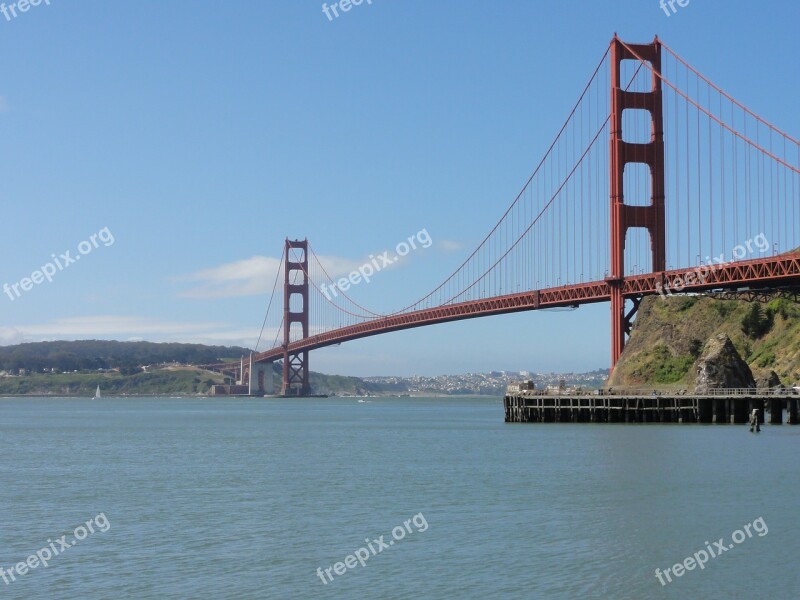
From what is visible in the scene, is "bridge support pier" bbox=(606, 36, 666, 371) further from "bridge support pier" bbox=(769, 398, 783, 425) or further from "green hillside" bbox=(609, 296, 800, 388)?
"bridge support pier" bbox=(769, 398, 783, 425)

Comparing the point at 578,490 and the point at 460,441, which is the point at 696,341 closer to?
the point at 460,441

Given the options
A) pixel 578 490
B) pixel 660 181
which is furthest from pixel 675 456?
pixel 660 181

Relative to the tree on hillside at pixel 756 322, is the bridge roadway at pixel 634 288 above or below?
above

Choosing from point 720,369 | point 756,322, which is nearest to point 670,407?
point 720,369

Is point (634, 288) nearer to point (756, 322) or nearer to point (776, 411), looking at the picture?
point (756, 322)
